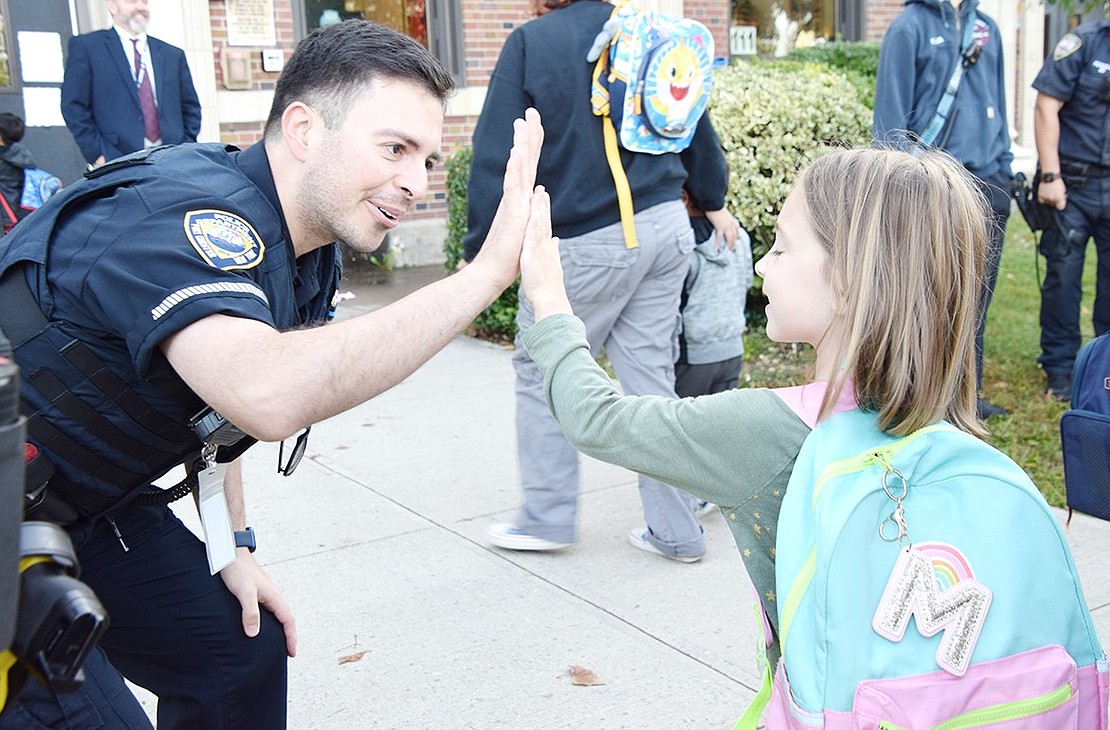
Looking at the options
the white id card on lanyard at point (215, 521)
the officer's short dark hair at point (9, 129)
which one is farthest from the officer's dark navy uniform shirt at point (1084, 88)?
the officer's short dark hair at point (9, 129)

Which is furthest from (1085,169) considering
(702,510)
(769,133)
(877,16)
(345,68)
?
(877,16)

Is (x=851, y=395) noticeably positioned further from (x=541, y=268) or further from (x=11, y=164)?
(x=11, y=164)

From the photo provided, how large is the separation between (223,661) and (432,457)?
2.99 meters

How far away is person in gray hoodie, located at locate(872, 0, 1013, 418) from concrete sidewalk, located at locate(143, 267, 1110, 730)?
1.73 m

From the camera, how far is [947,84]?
523cm

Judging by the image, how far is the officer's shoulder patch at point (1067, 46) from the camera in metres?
5.86

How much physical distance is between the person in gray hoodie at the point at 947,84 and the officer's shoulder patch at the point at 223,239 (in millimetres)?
3708

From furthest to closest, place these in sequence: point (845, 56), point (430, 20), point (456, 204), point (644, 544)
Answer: point (845, 56)
point (430, 20)
point (456, 204)
point (644, 544)

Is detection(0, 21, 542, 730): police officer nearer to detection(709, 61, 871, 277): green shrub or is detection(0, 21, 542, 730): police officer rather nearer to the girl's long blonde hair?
the girl's long blonde hair

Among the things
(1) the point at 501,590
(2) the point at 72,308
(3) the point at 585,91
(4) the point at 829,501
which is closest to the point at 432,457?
(1) the point at 501,590

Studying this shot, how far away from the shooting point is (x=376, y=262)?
9.90 metres

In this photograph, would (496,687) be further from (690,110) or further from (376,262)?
(376,262)

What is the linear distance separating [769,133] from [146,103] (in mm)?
3874

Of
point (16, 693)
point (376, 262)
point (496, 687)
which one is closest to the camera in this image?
point (16, 693)
